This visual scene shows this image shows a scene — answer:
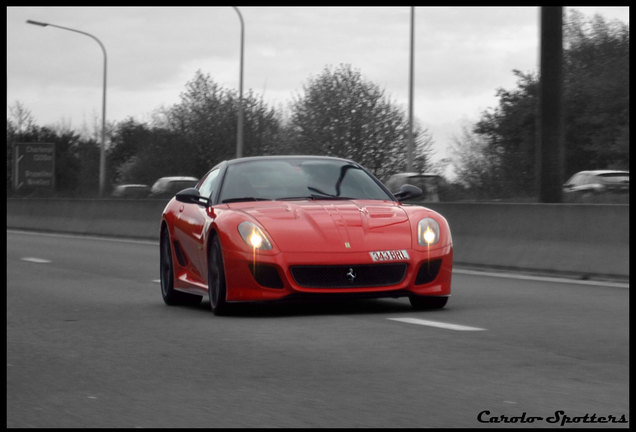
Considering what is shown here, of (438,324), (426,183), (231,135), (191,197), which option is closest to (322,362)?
(438,324)

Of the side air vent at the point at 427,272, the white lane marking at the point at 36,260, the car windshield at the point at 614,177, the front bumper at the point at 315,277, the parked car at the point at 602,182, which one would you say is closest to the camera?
the front bumper at the point at 315,277

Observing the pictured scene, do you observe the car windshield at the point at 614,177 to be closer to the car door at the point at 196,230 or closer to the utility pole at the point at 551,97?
the utility pole at the point at 551,97

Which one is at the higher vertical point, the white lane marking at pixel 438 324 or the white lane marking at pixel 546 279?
the white lane marking at pixel 546 279

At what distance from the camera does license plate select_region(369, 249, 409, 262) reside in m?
10.3

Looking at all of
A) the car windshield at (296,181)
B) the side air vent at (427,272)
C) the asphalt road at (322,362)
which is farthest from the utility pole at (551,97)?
the side air vent at (427,272)

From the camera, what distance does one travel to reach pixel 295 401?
632cm

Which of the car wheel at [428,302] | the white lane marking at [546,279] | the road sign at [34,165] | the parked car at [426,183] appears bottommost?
the car wheel at [428,302]

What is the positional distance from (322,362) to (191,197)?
158 inches

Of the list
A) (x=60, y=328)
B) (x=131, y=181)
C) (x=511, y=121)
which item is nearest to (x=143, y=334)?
(x=60, y=328)

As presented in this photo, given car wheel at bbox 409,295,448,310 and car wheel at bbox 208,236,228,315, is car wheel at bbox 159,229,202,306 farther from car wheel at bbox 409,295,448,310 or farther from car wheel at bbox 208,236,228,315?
car wheel at bbox 409,295,448,310

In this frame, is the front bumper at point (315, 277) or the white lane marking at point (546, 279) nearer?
the front bumper at point (315, 277)

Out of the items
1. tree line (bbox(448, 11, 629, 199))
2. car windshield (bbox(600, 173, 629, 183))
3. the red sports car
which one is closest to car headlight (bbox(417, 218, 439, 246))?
the red sports car

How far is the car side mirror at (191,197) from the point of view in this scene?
11430 millimetres

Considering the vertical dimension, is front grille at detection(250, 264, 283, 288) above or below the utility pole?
below
